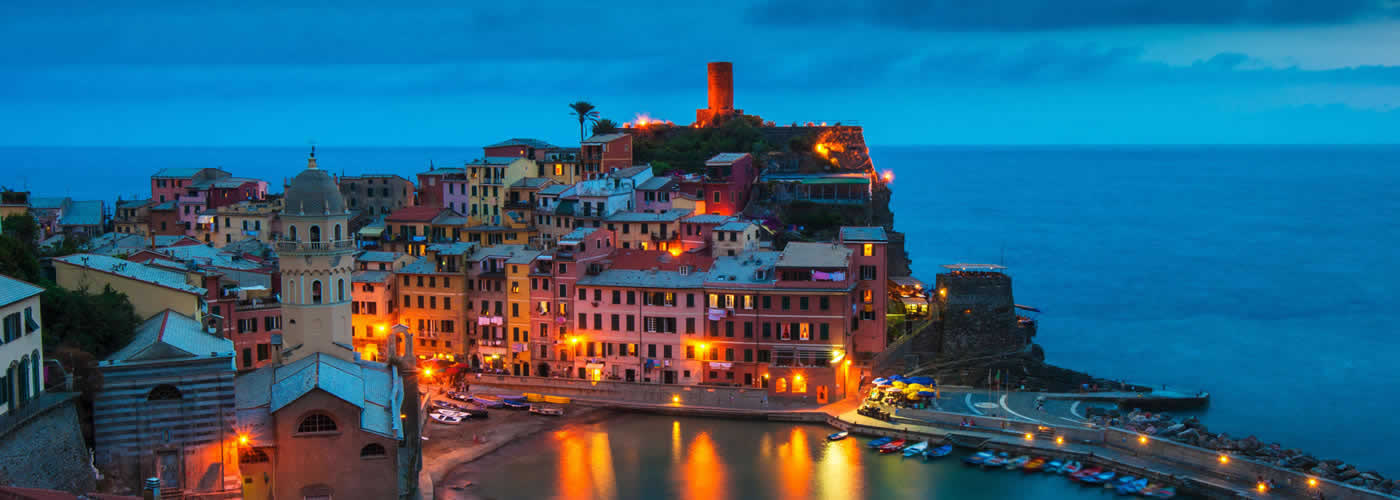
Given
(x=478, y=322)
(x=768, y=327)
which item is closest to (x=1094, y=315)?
(x=768, y=327)

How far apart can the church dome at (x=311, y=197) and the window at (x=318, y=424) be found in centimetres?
933

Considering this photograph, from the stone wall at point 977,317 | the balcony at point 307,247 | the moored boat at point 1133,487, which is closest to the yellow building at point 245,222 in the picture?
the balcony at point 307,247

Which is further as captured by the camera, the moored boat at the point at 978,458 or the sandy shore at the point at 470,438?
the moored boat at the point at 978,458

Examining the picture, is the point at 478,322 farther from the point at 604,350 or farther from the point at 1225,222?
the point at 1225,222

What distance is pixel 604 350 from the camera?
51.2 metres

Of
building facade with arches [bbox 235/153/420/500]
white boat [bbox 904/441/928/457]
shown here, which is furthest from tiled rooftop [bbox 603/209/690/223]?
building facade with arches [bbox 235/153/420/500]

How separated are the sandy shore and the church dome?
888 cm

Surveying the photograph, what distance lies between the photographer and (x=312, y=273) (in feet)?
119

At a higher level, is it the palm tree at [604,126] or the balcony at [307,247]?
the palm tree at [604,126]

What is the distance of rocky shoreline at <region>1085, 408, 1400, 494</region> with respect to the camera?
128 ft

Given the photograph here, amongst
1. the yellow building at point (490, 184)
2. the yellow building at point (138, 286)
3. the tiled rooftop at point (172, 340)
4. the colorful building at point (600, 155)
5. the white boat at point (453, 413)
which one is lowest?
the white boat at point (453, 413)

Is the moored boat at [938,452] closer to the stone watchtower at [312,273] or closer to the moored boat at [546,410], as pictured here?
the moored boat at [546,410]

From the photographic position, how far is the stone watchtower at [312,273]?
1417 inches

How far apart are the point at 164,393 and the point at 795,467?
20.8 meters
